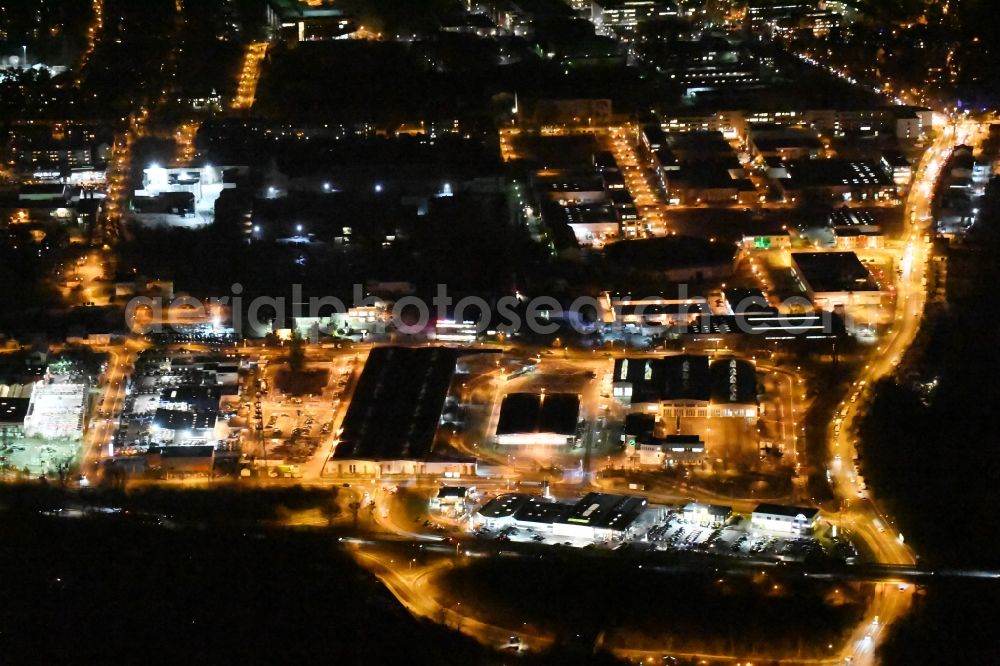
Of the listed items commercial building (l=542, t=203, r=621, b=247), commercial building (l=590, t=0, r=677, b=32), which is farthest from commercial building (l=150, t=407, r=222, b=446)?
commercial building (l=590, t=0, r=677, b=32)

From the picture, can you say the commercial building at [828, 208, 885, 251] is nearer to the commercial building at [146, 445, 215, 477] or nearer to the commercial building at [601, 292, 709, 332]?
the commercial building at [601, 292, 709, 332]

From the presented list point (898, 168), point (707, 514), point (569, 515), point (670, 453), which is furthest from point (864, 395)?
point (898, 168)

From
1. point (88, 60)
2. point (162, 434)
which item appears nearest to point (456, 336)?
point (162, 434)

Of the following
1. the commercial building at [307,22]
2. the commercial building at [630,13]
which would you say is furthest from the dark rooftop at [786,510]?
the commercial building at [630,13]

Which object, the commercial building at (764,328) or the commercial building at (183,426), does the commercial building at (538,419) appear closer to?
the commercial building at (764,328)

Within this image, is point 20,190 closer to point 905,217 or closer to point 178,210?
point 178,210

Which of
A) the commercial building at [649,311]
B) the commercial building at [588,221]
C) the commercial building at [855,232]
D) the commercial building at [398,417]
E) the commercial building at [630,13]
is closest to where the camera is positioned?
the commercial building at [398,417]

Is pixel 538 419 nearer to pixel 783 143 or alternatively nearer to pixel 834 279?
pixel 834 279
